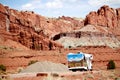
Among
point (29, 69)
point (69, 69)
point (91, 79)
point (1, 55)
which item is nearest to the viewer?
point (91, 79)

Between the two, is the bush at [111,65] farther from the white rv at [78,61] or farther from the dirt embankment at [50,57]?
the white rv at [78,61]

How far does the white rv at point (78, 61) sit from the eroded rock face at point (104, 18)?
116 meters

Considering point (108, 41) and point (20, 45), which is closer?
point (20, 45)

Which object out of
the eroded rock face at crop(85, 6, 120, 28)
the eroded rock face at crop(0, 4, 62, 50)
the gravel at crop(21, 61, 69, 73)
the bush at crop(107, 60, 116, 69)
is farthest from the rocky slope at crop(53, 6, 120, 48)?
the gravel at crop(21, 61, 69, 73)

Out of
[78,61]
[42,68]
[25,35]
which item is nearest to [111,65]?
[78,61]

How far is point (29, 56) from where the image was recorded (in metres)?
50.8

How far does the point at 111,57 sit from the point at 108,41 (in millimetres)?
70425

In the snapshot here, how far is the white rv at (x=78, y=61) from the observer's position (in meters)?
37.0

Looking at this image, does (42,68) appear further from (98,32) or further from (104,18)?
(104,18)

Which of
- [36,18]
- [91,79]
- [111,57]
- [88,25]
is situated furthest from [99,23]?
[91,79]

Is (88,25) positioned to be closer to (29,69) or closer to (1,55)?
(1,55)

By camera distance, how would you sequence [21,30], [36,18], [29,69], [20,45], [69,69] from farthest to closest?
[36,18] → [21,30] → [20,45] → [69,69] → [29,69]

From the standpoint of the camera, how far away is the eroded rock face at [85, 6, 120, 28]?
156 metres

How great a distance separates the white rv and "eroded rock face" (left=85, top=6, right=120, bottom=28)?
115725 millimetres
